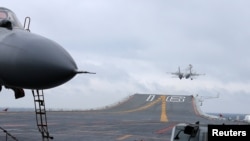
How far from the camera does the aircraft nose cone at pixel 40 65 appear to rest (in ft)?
28.2

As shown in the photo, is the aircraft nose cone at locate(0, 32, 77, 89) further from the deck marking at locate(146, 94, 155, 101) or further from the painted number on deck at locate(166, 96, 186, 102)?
the deck marking at locate(146, 94, 155, 101)

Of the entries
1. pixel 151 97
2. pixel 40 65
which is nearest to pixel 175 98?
pixel 151 97

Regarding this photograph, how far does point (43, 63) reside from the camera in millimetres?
8602

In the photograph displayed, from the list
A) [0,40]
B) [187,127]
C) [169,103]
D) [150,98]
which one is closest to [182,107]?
[169,103]

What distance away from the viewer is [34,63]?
28.2 feet

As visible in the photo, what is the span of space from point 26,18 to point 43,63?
5.25 metres

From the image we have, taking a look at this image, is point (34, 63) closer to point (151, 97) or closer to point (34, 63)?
point (34, 63)

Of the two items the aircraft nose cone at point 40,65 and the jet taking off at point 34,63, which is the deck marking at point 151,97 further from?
the aircraft nose cone at point 40,65

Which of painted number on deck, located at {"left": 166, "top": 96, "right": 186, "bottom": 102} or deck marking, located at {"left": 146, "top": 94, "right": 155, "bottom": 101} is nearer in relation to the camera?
painted number on deck, located at {"left": 166, "top": 96, "right": 186, "bottom": 102}

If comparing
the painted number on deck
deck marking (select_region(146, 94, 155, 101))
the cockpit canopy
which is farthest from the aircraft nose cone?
deck marking (select_region(146, 94, 155, 101))

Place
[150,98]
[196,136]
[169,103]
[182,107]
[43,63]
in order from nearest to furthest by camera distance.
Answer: [43,63], [196,136], [182,107], [169,103], [150,98]

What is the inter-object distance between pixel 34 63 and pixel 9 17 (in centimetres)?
394

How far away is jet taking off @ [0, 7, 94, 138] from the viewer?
861 centimetres

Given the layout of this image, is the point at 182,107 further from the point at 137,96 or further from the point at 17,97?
the point at 17,97
